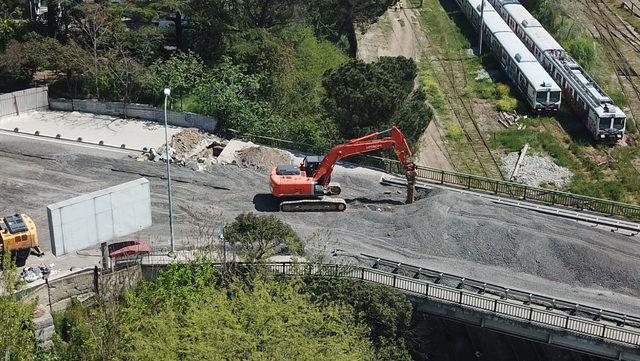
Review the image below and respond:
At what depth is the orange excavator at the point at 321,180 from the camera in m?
46.0

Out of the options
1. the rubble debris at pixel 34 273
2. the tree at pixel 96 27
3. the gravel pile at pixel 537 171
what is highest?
the tree at pixel 96 27

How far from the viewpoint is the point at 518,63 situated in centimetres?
7212


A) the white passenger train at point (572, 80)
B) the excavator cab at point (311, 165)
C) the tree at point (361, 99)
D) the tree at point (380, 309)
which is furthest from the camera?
the white passenger train at point (572, 80)

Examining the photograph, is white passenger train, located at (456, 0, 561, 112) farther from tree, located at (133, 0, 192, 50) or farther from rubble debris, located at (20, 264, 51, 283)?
rubble debris, located at (20, 264, 51, 283)

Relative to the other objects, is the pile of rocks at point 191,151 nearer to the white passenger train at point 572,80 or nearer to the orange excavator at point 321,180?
the orange excavator at point 321,180

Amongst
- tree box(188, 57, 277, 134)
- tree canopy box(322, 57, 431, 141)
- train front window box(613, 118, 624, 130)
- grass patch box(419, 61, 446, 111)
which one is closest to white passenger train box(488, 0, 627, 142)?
train front window box(613, 118, 624, 130)

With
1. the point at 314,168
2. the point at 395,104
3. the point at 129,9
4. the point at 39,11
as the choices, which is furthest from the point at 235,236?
the point at 39,11

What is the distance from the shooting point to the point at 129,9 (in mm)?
63938

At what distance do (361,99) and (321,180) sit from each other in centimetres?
776

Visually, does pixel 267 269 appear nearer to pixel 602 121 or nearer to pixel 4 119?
pixel 4 119

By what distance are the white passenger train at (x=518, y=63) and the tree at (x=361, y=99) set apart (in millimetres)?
18674

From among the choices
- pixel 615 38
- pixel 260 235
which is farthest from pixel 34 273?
pixel 615 38

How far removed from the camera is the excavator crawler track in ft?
→ 152

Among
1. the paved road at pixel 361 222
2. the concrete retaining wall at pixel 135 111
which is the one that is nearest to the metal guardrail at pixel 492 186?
the paved road at pixel 361 222
